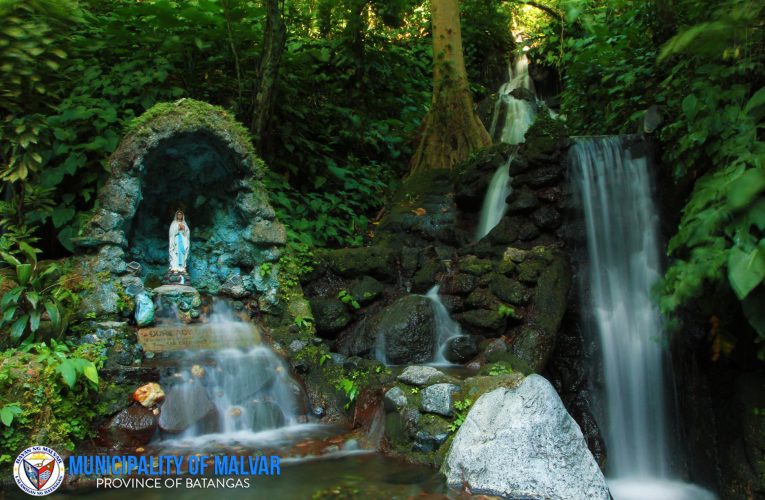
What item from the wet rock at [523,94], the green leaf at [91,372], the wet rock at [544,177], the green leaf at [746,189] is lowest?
the green leaf at [91,372]

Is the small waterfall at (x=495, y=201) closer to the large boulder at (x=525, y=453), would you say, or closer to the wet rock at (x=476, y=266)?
the wet rock at (x=476, y=266)

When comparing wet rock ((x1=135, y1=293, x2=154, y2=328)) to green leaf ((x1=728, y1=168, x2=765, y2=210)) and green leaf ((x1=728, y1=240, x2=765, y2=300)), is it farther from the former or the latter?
green leaf ((x1=728, y1=168, x2=765, y2=210))

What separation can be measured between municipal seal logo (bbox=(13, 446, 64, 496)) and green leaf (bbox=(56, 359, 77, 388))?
499 mm

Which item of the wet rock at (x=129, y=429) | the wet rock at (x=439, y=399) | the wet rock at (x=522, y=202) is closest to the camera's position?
the wet rock at (x=129, y=429)

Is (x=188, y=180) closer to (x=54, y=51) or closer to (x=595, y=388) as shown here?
(x=54, y=51)

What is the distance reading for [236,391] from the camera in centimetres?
558

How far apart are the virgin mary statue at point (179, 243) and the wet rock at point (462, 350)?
3176mm

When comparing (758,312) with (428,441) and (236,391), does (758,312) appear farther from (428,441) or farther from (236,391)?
(236,391)

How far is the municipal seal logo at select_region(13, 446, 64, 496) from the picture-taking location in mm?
4137

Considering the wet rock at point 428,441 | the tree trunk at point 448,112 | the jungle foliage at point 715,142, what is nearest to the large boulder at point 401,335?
the wet rock at point 428,441

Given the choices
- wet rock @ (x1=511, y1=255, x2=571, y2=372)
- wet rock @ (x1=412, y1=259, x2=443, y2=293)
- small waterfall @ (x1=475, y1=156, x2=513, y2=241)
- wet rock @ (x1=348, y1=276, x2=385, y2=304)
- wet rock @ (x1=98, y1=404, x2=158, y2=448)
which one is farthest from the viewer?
small waterfall @ (x1=475, y1=156, x2=513, y2=241)

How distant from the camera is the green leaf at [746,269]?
3.89 metres

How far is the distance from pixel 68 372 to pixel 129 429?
2.25 feet

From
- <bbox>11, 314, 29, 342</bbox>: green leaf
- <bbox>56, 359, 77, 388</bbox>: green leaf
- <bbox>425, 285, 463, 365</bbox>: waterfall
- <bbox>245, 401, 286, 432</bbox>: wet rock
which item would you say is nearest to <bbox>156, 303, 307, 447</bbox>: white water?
<bbox>245, 401, 286, 432</bbox>: wet rock
